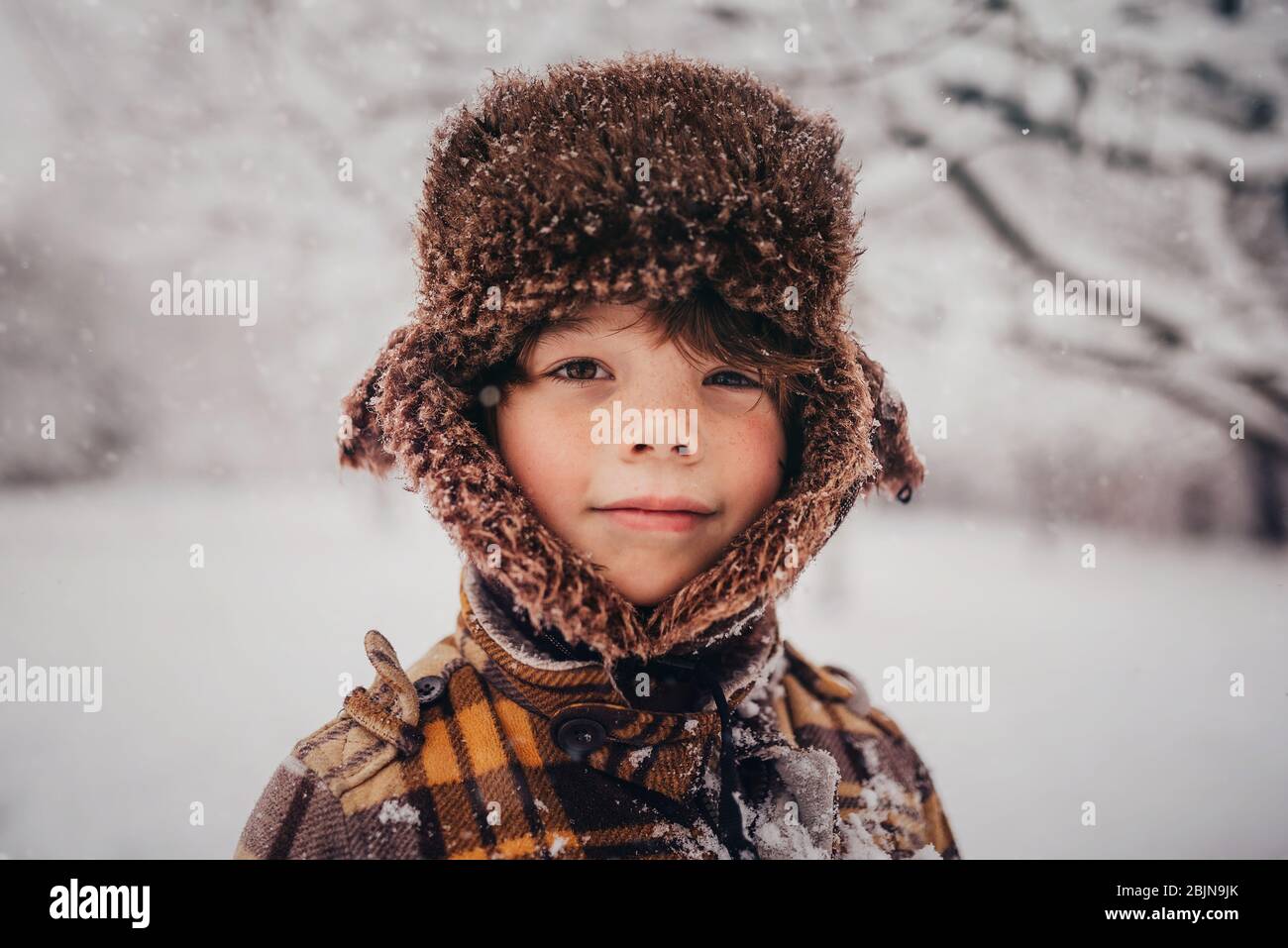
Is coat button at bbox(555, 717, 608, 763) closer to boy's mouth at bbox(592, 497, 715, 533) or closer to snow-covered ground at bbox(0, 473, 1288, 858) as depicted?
boy's mouth at bbox(592, 497, 715, 533)

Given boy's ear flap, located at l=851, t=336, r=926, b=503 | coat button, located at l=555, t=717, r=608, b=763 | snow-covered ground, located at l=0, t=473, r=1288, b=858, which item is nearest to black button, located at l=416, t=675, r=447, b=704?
coat button, located at l=555, t=717, r=608, b=763

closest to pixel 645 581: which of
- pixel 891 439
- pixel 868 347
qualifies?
pixel 891 439

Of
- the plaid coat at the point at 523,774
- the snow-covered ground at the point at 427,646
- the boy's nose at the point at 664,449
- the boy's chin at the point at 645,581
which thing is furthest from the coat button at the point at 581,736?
the snow-covered ground at the point at 427,646

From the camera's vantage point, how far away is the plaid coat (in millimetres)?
745

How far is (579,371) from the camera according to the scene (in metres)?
0.75

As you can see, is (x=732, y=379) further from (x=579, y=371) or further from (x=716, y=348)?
(x=579, y=371)

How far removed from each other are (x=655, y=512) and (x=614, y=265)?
0.24m

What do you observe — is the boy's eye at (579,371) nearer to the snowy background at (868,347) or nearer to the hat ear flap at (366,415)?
the hat ear flap at (366,415)

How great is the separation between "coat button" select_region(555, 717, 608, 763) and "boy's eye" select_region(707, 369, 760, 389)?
0.37m

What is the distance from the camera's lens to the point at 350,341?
7.69 feet

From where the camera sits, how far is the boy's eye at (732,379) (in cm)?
77

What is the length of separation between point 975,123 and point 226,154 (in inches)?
82.2
